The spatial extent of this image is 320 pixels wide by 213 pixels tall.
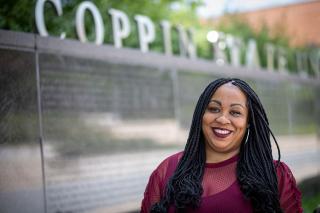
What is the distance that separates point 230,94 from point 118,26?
164 inches

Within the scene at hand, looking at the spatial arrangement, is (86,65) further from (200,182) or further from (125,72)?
(200,182)

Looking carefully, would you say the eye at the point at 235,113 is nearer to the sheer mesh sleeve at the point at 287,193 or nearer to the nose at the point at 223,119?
the nose at the point at 223,119

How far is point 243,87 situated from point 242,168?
450mm

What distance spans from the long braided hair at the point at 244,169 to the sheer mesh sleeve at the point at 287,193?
5cm

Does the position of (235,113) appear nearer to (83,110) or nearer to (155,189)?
(155,189)

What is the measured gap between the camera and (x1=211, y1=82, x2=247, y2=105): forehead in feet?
9.16

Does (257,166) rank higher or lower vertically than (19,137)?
lower

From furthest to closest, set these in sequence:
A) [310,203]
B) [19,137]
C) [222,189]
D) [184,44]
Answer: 1. [310,203]
2. [184,44]
3. [19,137]
4. [222,189]

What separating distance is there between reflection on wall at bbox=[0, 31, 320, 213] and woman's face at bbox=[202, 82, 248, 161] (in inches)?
91.5

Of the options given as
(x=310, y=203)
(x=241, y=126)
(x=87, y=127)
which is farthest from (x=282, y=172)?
(x=310, y=203)

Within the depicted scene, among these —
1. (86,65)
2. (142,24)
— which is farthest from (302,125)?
(86,65)

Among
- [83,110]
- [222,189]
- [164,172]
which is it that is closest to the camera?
[222,189]

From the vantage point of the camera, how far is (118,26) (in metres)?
Result: 6.74

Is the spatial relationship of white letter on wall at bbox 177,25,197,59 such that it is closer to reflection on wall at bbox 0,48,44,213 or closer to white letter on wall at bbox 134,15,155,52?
white letter on wall at bbox 134,15,155,52
